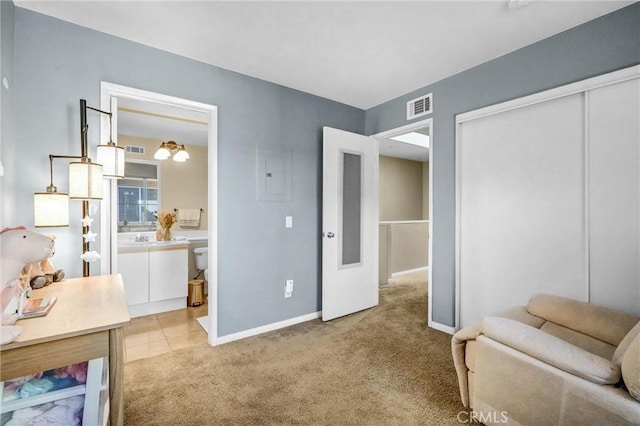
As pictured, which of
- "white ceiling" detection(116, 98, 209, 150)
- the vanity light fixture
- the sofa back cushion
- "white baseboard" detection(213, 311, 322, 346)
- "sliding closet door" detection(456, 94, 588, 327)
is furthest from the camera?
the vanity light fixture

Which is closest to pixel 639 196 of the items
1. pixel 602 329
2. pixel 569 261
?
pixel 569 261

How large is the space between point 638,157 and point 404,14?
1734mm

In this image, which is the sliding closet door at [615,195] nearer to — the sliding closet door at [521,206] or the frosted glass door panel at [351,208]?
the sliding closet door at [521,206]

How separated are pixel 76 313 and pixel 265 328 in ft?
5.99

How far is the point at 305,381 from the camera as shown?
2029mm

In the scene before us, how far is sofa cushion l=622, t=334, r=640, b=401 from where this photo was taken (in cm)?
105

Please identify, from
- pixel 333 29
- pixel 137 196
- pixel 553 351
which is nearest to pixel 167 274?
pixel 137 196

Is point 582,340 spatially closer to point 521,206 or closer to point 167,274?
point 521,206

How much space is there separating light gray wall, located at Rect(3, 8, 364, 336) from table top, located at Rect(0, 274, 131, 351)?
0.50m

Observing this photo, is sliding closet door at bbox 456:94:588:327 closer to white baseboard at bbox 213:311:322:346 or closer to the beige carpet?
the beige carpet

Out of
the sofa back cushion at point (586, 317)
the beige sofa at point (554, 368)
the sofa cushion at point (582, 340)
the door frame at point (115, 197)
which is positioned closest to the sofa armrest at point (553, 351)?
the beige sofa at point (554, 368)

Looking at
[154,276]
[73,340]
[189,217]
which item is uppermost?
[189,217]

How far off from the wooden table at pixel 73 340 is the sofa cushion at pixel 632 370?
1975mm

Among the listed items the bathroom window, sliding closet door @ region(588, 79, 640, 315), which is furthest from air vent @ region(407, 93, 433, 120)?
the bathroom window
